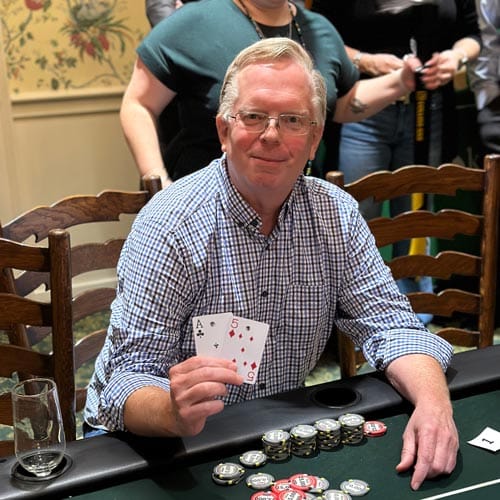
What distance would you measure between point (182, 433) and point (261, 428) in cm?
14

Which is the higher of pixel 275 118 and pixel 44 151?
pixel 275 118

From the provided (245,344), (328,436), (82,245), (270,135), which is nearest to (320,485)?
(328,436)

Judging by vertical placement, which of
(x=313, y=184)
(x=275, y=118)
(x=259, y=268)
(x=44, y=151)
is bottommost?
(x=44, y=151)

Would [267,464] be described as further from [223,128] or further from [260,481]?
[223,128]

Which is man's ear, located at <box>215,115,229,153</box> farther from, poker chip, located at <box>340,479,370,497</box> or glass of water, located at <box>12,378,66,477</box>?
poker chip, located at <box>340,479,370,497</box>

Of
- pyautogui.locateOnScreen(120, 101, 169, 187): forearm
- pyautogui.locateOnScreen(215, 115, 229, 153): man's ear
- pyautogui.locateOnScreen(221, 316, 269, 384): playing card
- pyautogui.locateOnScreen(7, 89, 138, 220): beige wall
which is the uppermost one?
pyautogui.locateOnScreen(215, 115, 229, 153): man's ear

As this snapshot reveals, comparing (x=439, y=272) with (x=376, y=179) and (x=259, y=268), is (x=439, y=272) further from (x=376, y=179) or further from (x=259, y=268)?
(x=259, y=268)

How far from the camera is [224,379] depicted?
118cm

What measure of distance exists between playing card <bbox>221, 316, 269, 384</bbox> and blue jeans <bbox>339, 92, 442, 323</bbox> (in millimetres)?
1702

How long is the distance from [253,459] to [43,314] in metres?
0.61

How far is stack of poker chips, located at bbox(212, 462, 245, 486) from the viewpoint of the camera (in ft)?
Result: 3.91

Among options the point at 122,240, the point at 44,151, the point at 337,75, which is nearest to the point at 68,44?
the point at 44,151

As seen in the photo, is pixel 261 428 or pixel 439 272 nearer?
pixel 261 428

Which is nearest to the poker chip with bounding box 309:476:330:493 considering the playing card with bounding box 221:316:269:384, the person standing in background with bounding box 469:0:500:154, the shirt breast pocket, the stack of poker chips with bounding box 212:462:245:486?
the stack of poker chips with bounding box 212:462:245:486
